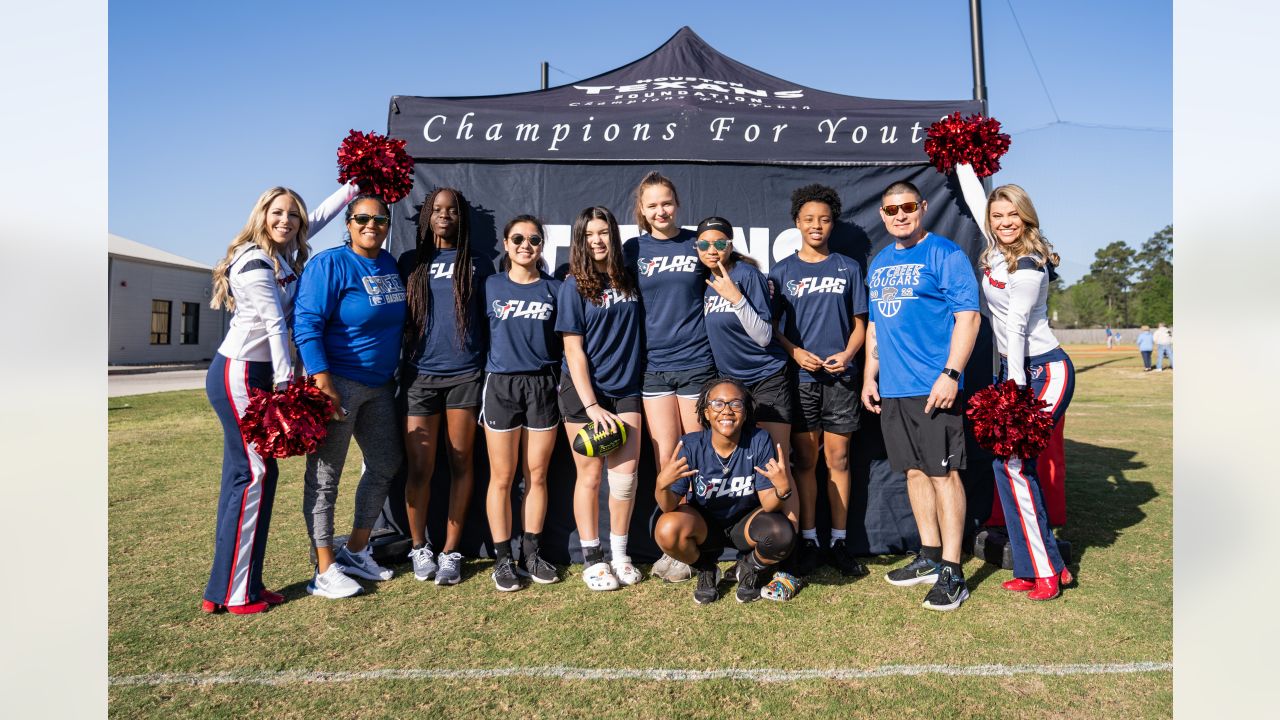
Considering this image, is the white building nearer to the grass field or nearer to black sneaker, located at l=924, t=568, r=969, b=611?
the grass field

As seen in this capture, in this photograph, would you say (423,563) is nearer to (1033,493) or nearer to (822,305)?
(822,305)

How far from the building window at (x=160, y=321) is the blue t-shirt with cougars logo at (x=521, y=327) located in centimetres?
2943

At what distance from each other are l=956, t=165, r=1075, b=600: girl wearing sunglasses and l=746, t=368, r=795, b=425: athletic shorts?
3.67ft

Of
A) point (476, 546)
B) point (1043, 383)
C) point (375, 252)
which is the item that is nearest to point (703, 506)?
point (476, 546)

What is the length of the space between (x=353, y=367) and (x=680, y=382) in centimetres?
168

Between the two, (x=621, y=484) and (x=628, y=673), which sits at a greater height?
(x=621, y=484)

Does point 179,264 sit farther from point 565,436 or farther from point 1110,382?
point 1110,382

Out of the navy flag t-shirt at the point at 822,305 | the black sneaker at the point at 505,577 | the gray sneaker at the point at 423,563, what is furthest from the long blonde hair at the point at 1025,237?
the gray sneaker at the point at 423,563

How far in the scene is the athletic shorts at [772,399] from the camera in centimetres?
385

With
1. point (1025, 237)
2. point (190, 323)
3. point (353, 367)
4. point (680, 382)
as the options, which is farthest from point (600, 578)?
point (190, 323)

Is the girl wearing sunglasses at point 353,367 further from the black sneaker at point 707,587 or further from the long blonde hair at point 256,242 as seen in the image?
the black sneaker at point 707,587

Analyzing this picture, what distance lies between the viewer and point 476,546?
174 inches

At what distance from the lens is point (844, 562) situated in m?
4.07

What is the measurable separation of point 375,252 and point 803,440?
2.53m
